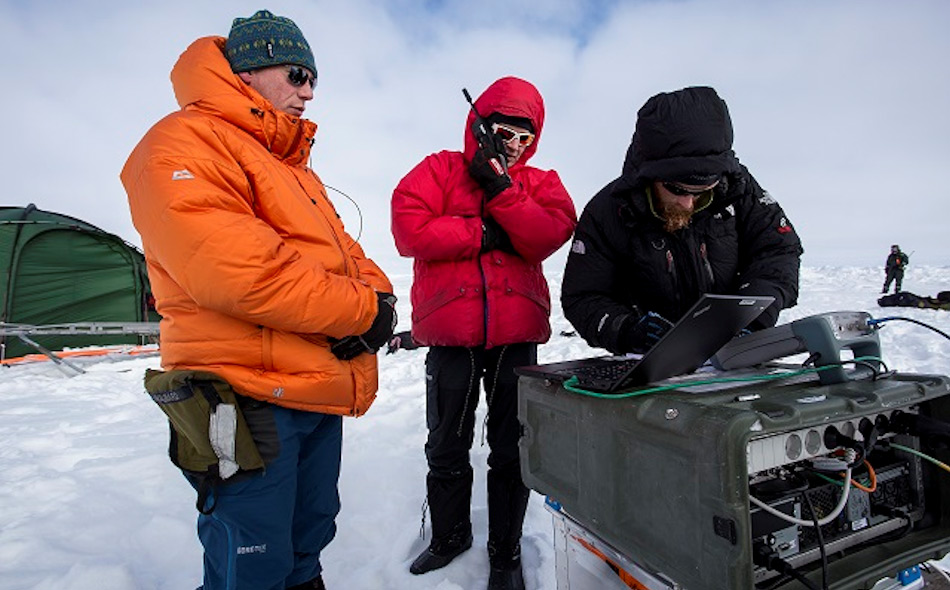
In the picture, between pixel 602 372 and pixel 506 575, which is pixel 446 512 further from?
pixel 602 372

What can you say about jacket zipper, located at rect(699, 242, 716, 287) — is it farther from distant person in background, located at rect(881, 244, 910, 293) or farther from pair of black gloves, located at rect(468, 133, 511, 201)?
distant person in background, located at rect(881, 244, 910, 293)

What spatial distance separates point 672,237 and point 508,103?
3.09 feet

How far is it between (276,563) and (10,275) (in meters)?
8.70

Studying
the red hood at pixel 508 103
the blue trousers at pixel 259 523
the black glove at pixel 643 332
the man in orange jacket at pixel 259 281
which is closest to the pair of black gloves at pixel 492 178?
the red hood at pixel 508 103

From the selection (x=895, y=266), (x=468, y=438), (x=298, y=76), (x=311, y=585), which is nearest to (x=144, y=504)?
(x=311, y=585)

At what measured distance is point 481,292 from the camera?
2260 mm

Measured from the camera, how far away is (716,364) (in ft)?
4.98

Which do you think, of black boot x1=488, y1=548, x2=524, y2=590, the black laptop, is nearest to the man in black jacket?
the black laptop

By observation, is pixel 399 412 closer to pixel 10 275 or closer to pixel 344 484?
pixel 344 484

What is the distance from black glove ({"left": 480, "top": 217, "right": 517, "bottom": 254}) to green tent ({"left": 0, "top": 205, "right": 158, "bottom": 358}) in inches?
338

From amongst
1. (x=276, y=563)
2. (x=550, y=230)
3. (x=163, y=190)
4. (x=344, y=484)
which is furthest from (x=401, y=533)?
(x=163, y=190)

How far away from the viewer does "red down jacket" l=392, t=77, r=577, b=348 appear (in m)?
2.19

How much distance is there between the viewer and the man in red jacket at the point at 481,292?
2.21 metres

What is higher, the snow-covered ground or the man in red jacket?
the man in red jacket
